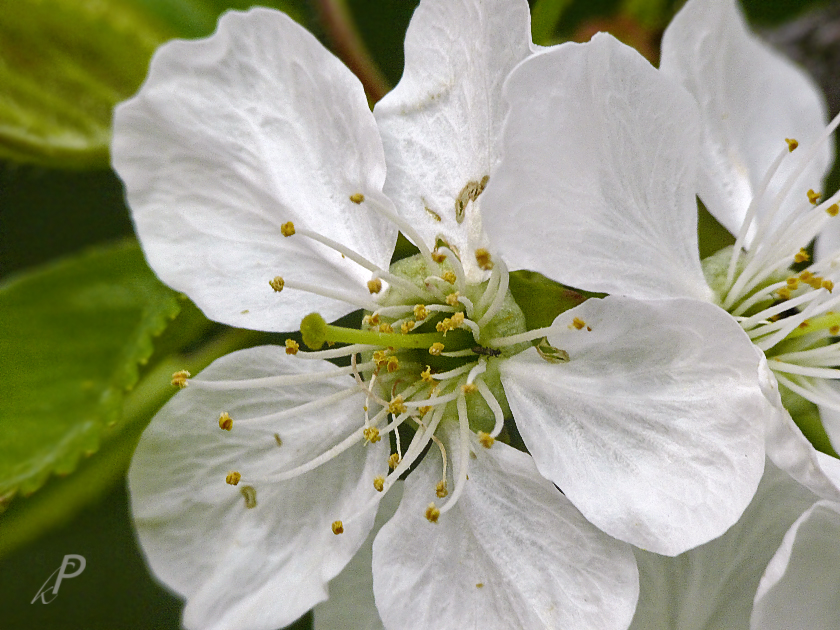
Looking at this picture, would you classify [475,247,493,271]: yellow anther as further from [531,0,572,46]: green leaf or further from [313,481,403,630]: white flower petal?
[531,0,572,46]: green leaf

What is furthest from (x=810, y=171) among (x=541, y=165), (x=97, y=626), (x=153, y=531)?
(x=97, y=626)

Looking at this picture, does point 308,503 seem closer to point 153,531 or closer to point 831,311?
point 153,531

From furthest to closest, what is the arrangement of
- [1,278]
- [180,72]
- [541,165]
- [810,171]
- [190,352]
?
[190,352]
[1,278]
[810,171]
[180,72]
[541,165]

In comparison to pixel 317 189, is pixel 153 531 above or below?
below

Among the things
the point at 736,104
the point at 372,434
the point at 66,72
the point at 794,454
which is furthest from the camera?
the point at 66,72

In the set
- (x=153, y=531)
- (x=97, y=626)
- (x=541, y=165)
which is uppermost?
(x=541, y=165)

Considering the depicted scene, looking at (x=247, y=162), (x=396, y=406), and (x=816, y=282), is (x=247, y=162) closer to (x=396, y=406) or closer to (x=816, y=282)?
(x=396, y=406)

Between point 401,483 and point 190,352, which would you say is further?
point 190,352

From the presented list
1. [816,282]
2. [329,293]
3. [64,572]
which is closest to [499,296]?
[329,293]
